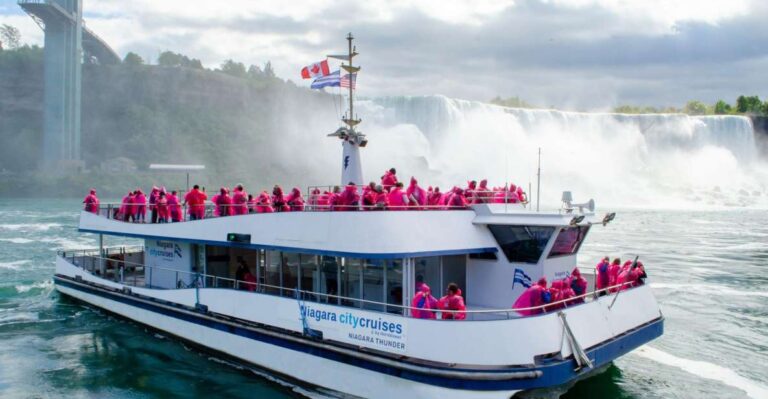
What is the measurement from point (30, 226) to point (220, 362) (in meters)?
38.3

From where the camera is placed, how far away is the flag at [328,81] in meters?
13.2

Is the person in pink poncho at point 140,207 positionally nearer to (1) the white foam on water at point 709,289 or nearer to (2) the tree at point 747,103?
(1) the white foam on water at point 709,289

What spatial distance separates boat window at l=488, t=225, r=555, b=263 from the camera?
34.7 feet

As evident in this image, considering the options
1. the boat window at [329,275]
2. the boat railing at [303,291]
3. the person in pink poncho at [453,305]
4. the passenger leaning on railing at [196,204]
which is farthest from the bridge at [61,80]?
the person in pink poncho at [453,305]

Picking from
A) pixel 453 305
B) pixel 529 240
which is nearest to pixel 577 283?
pixel 529 240

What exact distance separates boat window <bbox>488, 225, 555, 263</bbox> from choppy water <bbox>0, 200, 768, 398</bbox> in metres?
2.83

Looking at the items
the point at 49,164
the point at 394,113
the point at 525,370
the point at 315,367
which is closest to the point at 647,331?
the point at 525,370

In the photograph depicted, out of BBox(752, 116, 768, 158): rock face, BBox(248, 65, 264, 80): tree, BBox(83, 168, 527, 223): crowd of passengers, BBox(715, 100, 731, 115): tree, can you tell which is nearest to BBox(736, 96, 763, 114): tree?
BBox(715, 100, 731, 115): tree

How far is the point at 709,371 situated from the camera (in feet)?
43.6

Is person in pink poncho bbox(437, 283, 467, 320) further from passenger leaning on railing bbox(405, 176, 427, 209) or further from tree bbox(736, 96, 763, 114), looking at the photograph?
tree bbox(736, 96, 763, 114)

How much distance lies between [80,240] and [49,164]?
60510 mm

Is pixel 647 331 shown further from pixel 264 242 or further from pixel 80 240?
pixel 80 240

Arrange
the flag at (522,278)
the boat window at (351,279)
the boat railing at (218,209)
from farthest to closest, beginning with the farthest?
the boat window at (351,279), the flag at (522,278), the boat railing at (218,209)

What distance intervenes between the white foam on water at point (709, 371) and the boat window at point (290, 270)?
759 centimetres
